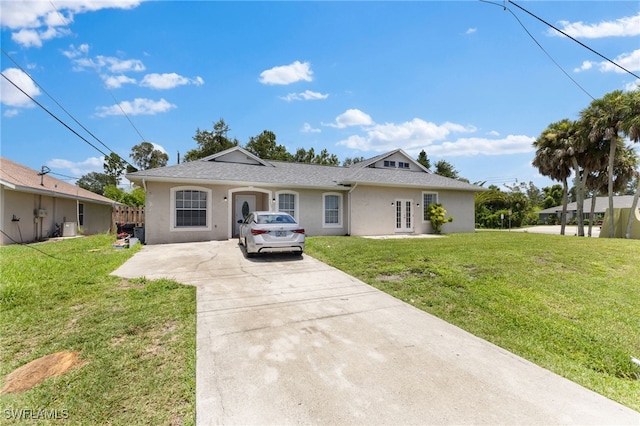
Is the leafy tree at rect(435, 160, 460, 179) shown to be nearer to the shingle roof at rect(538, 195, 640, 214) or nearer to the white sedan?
the shingle roof at rect(538, 195, 640, 214)

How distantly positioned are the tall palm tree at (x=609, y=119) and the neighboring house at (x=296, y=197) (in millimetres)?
7623

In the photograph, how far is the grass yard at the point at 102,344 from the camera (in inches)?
90.9

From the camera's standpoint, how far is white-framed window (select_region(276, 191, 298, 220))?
45.9 ft

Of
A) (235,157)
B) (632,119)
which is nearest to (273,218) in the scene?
(235,157)

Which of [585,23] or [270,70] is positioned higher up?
[270,70]

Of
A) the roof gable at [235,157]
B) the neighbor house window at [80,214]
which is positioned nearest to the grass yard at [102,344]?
the roof gable at [235,157]

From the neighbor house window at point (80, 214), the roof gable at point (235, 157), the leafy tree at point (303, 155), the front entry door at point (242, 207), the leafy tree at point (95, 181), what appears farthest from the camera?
the leafy tree at point (95, 181)

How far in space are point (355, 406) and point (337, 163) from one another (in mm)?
45949

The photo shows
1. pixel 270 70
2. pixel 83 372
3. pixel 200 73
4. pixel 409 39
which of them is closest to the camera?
pixel 83 372

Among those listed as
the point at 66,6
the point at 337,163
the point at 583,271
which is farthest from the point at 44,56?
the point at 337,163

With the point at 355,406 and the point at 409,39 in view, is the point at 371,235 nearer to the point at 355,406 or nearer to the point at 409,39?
the point at 409,39

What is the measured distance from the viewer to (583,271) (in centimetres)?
695

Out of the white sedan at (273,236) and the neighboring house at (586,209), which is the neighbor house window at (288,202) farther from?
the neighboring house at (586,209)

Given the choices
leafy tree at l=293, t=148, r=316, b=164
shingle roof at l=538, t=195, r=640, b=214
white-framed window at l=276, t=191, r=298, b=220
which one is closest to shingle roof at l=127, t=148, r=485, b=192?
white-framed window at l=276, t=191, r=298, b=220
